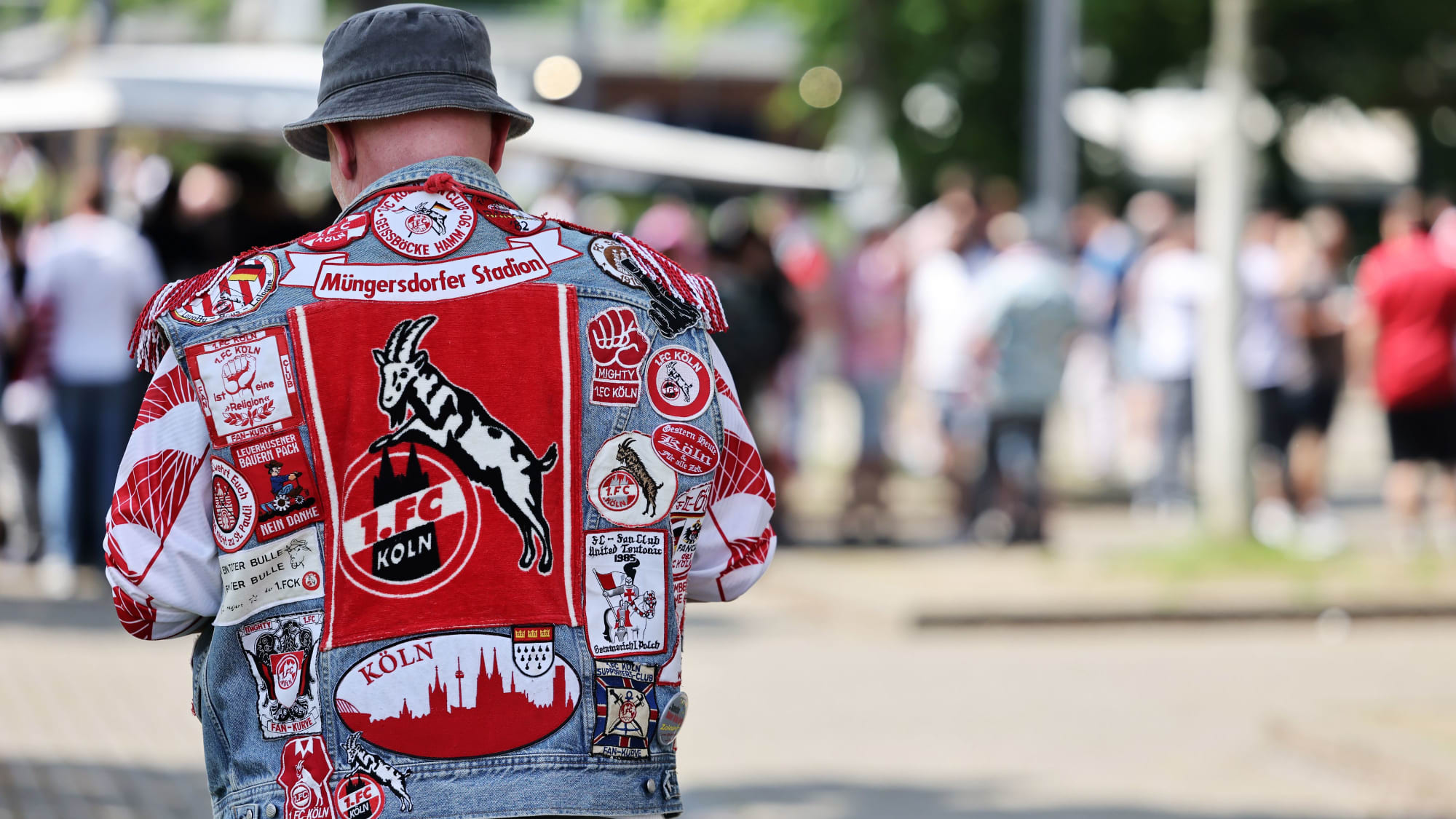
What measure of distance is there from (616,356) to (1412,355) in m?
10.4

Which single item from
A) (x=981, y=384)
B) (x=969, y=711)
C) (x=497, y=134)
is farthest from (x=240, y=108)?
(x=497, y=134)

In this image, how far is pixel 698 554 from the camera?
263 centimetres

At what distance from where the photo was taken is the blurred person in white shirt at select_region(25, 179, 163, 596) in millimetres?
10320

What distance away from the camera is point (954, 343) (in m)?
13.6

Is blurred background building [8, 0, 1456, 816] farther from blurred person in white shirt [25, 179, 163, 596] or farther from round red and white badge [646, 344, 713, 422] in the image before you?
round red and white badge [646, 344, 713, 422]

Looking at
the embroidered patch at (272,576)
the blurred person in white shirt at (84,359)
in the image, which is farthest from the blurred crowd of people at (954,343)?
the embroidered patch at (272,576)

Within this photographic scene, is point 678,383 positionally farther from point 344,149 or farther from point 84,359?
point 84,359

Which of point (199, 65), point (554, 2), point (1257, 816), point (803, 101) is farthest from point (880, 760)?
point (554, 2)

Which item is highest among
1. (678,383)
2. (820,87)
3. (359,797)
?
(820,87)

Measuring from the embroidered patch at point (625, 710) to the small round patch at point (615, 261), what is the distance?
18.3 inches

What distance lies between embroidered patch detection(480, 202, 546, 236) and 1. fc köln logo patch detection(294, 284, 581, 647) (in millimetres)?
115

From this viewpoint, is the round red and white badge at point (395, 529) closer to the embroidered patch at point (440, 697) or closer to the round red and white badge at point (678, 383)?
the embroidered patch at point (440, 697)

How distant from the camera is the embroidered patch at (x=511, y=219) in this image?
8.07 ft

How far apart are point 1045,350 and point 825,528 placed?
7.39ft
